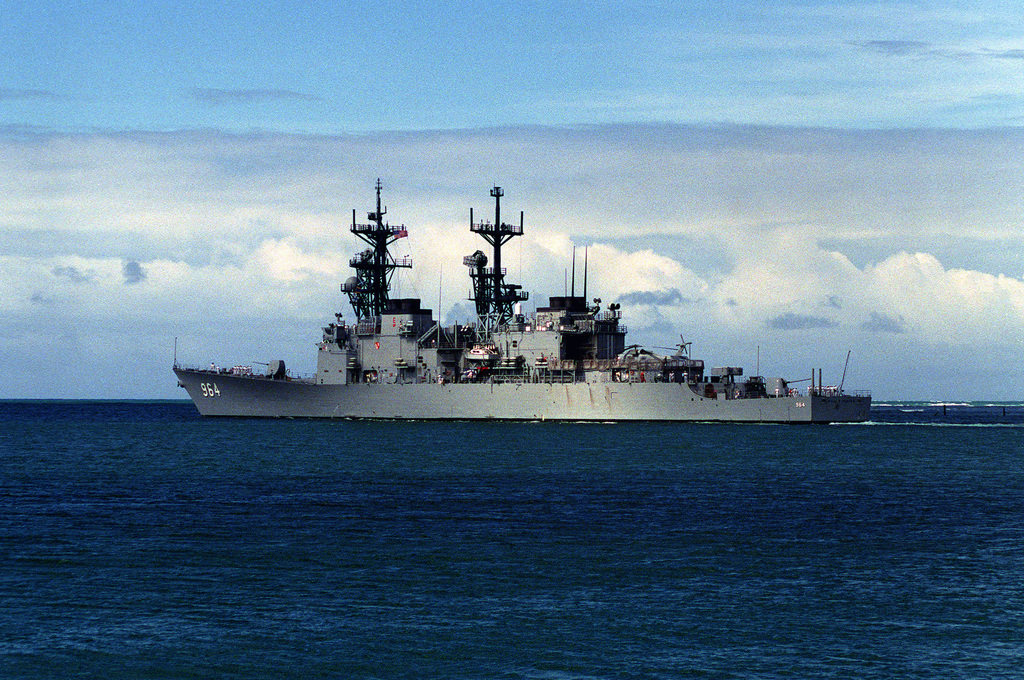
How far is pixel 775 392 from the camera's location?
7050 cm

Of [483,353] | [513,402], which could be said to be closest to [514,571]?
[513,402]

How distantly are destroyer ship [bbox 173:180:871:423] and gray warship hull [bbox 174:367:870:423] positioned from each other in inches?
3.3

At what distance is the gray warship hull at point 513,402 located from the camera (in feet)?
228

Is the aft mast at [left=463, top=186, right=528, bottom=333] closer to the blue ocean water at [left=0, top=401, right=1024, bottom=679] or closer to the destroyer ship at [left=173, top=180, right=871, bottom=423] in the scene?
the destroyer ship at [left=173, top=180, right=871, bottom=423]

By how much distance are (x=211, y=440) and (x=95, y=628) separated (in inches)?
1867

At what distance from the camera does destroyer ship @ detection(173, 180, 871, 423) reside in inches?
2766

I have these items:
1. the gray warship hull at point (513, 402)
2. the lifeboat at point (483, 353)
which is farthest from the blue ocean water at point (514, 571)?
the lifeboat at point (483, 353)

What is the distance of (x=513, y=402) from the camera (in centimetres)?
7375

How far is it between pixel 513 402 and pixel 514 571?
49.9 meters

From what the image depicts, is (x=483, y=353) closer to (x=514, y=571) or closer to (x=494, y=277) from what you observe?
(x=494, y=277)

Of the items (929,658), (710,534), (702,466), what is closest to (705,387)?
(702,466)

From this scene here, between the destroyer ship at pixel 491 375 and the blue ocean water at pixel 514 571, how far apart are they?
71.9ft

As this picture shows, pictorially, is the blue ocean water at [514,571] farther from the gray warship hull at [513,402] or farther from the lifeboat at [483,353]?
the lifeboat at [483,353]

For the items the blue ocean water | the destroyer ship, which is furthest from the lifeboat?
the blue ocean water
